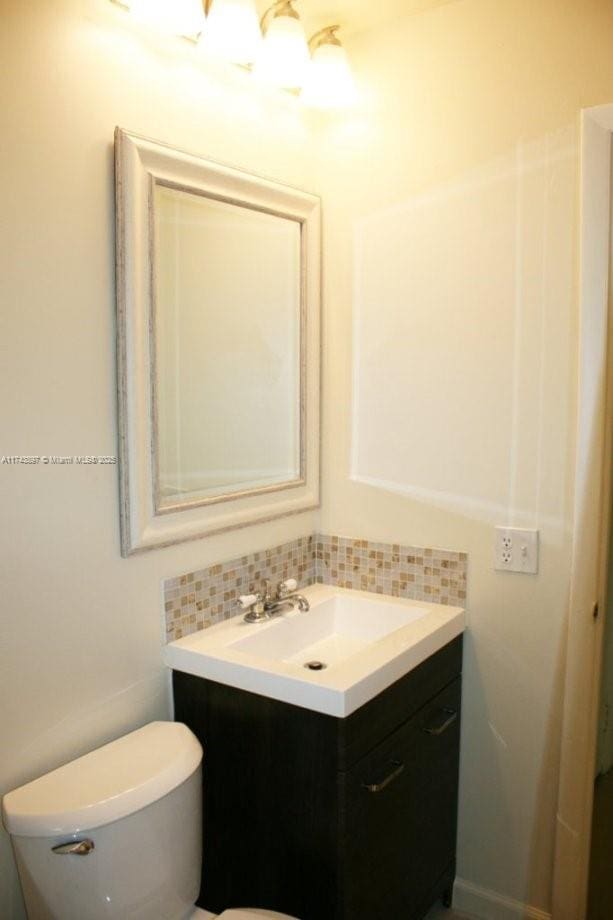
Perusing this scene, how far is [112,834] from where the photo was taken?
4.19 feet

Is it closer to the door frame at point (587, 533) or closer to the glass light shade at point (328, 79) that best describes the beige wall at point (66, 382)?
the glass light shade at point (328, 79)

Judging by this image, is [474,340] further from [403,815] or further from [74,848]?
[74,848]

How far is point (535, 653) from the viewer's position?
1858 mm

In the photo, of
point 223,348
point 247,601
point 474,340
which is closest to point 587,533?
point 474,340

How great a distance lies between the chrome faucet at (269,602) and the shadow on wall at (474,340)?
0.40 metres

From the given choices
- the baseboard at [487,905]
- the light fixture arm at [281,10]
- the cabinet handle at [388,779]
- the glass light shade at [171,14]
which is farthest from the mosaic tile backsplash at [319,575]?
the light fixture arm at [281,10]

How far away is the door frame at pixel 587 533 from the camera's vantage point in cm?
168

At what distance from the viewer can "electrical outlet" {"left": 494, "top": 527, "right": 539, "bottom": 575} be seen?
183 cm

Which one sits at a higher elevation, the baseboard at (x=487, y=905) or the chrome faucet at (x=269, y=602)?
the chrome faucet at (x=269, y=602)

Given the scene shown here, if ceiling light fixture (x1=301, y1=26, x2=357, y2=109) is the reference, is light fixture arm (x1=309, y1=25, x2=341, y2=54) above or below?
above

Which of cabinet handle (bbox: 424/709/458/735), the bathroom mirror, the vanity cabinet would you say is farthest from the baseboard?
the bathroom mirror

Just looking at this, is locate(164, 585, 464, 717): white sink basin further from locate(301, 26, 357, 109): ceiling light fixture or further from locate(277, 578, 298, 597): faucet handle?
locate(301, 26, 357, 109): ceiling light fixture

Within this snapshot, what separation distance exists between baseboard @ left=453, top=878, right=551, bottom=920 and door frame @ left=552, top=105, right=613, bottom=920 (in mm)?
85

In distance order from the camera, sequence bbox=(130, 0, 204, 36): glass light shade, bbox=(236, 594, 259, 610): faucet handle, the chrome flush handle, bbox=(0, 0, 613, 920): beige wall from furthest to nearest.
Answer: bbox=(236, 594, 259, 610): faucet handle < bbox=(130, 0, 204, 36): glass light shade < bbox=(0, 0, 613, 920): beige wall < the chrome flush handle
